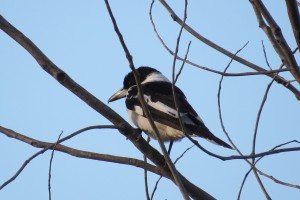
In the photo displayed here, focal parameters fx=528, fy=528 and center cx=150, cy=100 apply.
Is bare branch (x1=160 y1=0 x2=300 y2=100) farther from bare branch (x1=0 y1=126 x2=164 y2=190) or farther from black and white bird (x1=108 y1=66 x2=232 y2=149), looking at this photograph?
black and white bird (x1=108 y1=66 x2=232 y2=149)

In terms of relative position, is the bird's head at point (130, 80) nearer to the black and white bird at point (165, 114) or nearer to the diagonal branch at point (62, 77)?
the black and white bird at point (165, 114)

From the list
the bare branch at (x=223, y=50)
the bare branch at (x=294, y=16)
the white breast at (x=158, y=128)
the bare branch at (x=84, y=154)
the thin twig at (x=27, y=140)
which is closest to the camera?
the bare branch at (x=294, y=16)

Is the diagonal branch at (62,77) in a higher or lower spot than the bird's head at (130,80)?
lower

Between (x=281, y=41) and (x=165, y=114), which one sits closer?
(x=281, y=41)

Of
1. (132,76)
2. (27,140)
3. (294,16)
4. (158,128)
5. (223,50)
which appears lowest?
(294,16)

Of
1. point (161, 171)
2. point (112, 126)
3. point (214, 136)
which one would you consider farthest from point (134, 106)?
point (112, 126)

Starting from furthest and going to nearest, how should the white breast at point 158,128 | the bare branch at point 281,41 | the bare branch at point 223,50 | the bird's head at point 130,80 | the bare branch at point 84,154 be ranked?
the bird's head at point 130,80
the white breast at point 158,128
the bare branch at point 84,154
the bare branch at point 223,50
the bare branch at point 281,41

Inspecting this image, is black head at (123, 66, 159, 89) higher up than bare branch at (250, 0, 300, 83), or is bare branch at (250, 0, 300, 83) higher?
black head at (123, 66, 159, 89)

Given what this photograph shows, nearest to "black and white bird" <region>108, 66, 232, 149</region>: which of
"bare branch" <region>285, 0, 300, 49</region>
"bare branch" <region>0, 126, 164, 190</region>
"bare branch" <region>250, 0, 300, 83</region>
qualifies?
"bare branch" <region>0, 126, 164, 190</region>

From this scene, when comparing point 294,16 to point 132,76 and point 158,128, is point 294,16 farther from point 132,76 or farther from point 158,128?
point 132,76

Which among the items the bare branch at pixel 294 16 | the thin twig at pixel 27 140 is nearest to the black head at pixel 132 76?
the thin twig at pixel 27 140

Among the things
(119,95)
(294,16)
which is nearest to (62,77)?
(294,16)

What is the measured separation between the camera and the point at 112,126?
2885 mm

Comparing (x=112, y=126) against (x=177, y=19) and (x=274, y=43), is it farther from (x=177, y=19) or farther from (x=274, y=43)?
(x=274, y=43)
